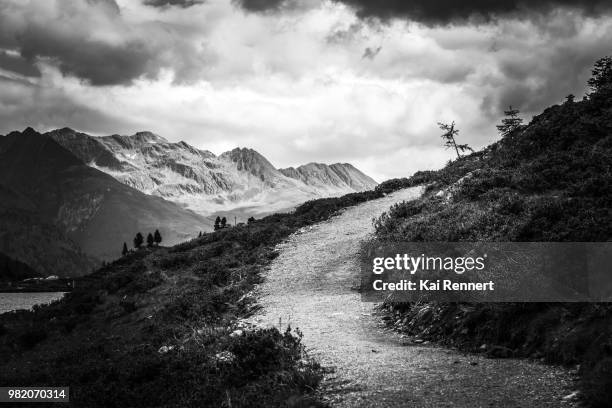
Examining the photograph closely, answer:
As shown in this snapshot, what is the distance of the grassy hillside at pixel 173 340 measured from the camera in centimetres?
1180

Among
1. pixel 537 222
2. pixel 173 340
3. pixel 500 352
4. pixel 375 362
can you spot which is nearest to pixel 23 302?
pixel 173 340

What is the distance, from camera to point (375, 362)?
11852mm

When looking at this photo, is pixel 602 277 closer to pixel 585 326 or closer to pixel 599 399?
pixel 585 326

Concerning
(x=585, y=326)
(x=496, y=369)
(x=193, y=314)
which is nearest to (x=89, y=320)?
(x=193, y=314)

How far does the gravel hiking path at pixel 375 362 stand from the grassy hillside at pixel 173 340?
86 centimetres

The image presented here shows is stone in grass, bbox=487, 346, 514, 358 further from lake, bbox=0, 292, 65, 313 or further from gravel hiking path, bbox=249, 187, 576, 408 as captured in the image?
lake, bbox=0, 292, 65, 313

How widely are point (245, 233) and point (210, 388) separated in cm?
2263

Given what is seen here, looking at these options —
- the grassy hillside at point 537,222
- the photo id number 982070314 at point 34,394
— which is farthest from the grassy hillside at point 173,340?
the grassy hillside at point 537,222

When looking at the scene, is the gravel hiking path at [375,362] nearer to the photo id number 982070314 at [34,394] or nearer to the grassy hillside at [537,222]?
the grassy hillside at [537,222]

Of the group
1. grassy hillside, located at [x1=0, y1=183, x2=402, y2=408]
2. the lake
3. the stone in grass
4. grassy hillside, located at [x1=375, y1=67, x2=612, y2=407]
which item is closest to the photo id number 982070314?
grassy hillside, located at [x1=0, y1=183, x2=402, y2=408]

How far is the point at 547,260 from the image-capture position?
13656mm

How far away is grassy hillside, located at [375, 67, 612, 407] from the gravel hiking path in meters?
0.73

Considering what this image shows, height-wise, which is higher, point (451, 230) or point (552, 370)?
point (451, 230)

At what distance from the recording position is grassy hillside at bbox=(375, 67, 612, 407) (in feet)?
35.1
